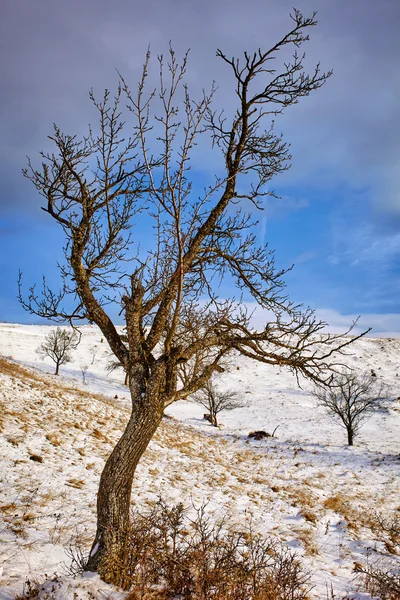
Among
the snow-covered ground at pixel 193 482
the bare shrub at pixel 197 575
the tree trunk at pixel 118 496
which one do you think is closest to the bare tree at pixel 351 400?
the snow-covered ground at pixel 193 482

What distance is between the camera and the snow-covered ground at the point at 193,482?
5805mm

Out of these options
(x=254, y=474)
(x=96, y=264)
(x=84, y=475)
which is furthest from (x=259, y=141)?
(x=254, y=474)

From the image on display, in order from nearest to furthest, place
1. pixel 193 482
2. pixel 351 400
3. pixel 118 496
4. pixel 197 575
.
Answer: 1. pixel 197 575
2. pixel 118 496
3. pixel 193 482
4. pixel 351 400

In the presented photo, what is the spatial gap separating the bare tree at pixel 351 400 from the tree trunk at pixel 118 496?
846cm

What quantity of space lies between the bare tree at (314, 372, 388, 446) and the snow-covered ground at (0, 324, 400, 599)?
5.76ft

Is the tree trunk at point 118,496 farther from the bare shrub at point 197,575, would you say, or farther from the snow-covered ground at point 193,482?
the snow-covered ground at point 193,482

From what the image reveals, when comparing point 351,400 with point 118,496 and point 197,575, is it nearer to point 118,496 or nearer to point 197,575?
point 197,575

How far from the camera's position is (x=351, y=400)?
34312 millimetres

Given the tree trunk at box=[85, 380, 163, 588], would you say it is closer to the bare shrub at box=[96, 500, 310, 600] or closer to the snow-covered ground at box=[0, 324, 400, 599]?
the bare shrub at box=[96, 500, 310, 600]

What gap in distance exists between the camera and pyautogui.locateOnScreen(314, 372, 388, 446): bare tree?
2289cm

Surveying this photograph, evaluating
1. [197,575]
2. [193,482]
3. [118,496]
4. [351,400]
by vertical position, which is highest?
[351,400]

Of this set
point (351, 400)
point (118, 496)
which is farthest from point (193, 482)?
point (351, 400)

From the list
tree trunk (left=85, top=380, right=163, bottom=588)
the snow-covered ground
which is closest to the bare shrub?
tree trunk (left=85, top=380, right=163, bottom=588)

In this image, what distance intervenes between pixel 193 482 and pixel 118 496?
26.9 feet
